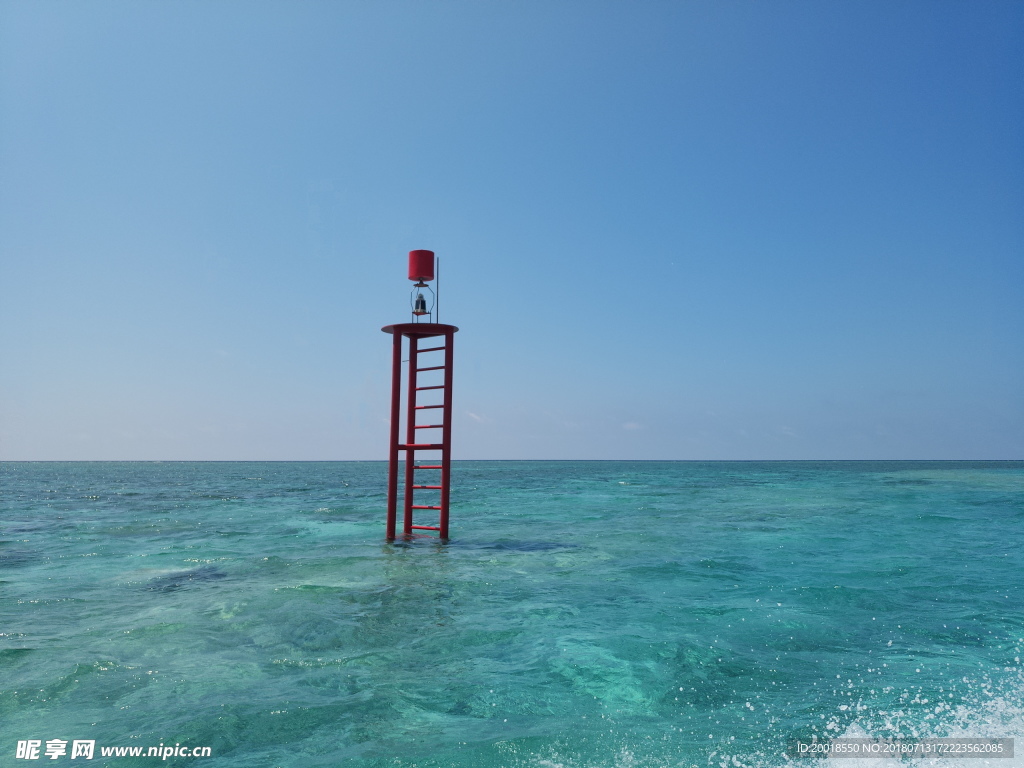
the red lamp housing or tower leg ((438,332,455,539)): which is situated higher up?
the red lamp housing

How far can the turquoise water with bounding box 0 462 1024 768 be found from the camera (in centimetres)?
517

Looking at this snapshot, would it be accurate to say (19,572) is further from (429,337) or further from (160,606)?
(429,337)

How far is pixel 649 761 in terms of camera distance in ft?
15.4

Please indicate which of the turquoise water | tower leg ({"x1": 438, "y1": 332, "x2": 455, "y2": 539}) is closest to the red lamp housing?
tower leg ({"x1": 438, "y1": 332, "x2": 455, "y2": 539})

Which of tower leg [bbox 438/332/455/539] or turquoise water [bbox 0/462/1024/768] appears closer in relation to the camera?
turquoise water [bbox 0/462/1024/768]

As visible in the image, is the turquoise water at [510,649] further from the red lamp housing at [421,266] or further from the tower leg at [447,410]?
the red lamp housing at [421,266]

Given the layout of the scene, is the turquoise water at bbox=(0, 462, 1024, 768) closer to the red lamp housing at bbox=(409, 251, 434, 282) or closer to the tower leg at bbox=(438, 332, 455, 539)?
the tower leg at bbox=(438, 332, 455, 539)

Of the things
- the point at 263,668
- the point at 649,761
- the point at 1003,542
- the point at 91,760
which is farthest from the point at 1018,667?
the point at 1003,542

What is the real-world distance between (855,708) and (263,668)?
5.57 metres

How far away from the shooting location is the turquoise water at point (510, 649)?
5.17 m

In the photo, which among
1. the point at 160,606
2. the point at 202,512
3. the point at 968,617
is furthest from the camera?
the point at 202,512

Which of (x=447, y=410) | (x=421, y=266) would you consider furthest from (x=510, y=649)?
(x=421, y=266)

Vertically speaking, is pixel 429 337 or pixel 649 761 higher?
pixel 429 337

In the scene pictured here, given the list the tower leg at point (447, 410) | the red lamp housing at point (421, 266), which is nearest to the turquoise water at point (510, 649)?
the tower leg at point (447, 410)
